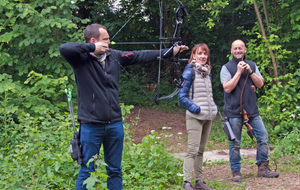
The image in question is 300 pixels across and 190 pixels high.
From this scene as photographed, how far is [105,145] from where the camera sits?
9.21 ft

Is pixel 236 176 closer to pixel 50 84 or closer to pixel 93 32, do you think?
pixel 93 32

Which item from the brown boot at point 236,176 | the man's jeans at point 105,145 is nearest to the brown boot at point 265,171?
the brown boot at point 236,176

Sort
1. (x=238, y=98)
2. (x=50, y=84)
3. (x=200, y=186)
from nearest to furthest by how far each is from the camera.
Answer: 1. (x=200, y=186)
2. (x=238, y=98)
3. (x=50, y=84)

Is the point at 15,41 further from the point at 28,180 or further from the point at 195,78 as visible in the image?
the point at 195,78

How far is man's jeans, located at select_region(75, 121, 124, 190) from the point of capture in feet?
8.67

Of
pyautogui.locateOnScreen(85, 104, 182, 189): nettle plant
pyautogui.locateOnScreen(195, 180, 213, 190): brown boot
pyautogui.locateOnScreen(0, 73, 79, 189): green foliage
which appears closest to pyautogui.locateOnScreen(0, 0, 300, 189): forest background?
pyautogui.locateOnScreen(0, 73, 79, 189): green foliage

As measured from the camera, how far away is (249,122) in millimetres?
3936

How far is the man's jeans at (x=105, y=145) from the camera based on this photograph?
2643mm

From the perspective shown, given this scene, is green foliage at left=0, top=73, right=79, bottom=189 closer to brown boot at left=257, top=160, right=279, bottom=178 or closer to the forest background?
the forest background

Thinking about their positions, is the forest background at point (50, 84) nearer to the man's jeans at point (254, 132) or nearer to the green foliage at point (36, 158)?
the green foliage at point (36, 158)

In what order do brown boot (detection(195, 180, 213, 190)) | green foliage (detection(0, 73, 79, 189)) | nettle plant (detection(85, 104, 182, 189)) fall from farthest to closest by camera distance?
nettle plant (detection(85, 104, 182, 189))
brown boot (detection(195, 180, 213, 190))
green foliage (detection(0, 73, 79, 189))

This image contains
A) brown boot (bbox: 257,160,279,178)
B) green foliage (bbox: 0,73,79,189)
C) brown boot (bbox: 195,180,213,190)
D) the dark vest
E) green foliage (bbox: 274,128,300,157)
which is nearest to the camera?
green foliage (bbox: 0,73,79,189)

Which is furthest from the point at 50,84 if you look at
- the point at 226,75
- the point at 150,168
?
the point at 226,75

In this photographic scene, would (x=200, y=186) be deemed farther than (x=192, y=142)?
Yes
